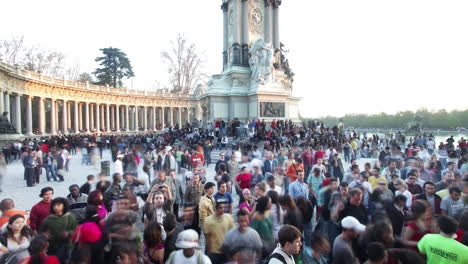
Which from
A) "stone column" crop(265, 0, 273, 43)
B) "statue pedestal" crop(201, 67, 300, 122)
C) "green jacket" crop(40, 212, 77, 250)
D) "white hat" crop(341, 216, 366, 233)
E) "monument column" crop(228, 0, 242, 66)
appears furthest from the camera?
"stone column" crop(265, 0, 273, 43)

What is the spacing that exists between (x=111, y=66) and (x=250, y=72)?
3841 cm

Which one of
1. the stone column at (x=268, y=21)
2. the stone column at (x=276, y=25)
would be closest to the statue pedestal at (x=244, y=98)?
the stone column at (x=276, y=25)

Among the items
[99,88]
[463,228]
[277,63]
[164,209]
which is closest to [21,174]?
[164,209]

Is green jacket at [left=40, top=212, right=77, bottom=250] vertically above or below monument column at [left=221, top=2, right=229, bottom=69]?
below

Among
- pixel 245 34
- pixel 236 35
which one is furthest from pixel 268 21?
A: pixel 236 35

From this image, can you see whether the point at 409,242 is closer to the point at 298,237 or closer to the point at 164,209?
the point at 298,237

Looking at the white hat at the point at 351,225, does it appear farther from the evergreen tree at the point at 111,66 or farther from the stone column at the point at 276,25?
the evergreen tree at the point at 111,66

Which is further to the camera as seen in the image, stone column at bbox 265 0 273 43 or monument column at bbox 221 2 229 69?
monument column at bbox 221 2 229 69

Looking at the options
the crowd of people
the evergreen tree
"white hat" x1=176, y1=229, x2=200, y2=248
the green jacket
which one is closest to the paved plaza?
the crowd of people

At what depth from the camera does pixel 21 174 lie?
15164 mm

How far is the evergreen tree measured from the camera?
186 ft

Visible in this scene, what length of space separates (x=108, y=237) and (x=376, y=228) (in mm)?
3301

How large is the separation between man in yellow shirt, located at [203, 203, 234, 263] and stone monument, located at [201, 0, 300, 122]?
21703 millimetres

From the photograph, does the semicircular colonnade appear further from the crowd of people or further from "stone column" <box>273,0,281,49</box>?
the crowd of people
